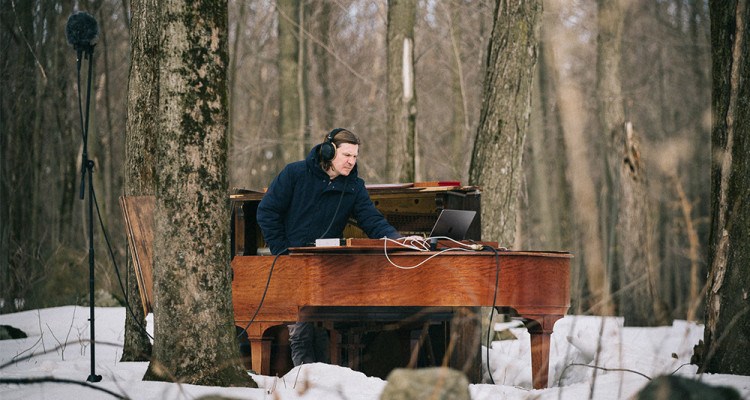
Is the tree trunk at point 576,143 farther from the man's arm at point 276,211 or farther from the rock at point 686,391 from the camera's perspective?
the rock at point 686,391

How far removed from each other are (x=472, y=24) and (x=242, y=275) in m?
15.9

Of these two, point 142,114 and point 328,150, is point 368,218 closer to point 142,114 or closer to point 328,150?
point 328,150

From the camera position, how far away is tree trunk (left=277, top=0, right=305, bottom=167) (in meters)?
16.2

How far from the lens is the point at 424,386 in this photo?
3.45 metres

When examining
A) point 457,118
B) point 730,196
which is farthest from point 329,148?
point 457,118

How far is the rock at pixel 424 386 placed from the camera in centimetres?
343

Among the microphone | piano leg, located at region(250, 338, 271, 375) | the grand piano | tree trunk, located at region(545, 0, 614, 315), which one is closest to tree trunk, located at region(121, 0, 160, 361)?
the grand piano

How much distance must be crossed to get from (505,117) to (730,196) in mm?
4011

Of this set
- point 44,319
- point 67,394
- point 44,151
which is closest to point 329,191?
point 67,394

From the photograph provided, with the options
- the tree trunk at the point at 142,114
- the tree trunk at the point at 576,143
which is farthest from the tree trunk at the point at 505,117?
the tree trunk at the point at 576,143

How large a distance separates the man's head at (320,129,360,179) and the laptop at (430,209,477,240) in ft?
2.89

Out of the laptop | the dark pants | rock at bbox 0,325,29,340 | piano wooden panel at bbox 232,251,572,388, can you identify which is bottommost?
rock at bbox 0,325,29,340

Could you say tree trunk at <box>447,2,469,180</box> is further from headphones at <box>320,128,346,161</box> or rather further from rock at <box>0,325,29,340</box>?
headphones at <box>320,128,346,161</box>

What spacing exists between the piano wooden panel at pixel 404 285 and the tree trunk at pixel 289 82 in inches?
401
